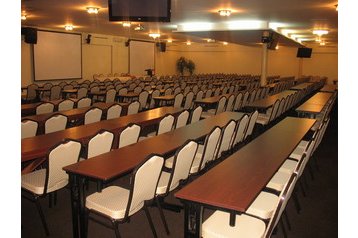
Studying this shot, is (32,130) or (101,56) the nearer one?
(32,130)

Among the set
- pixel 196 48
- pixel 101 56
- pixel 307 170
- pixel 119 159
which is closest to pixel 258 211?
pixel 119 159

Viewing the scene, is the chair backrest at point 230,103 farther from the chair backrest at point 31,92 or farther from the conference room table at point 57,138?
the chair backrest at point 31,92

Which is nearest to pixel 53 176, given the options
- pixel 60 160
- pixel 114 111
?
pixel 60 160

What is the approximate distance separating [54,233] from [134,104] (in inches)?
165

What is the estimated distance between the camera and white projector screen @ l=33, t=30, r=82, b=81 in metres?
16.2

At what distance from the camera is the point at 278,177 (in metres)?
3.83

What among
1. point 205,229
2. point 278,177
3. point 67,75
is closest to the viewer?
point 205,229

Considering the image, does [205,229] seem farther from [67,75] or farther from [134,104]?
[67,75]

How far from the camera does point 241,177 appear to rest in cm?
310

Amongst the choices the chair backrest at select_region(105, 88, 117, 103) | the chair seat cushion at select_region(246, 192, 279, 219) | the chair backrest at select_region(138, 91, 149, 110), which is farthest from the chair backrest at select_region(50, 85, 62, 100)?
the chair seat cushion at select_region(246, 192, 279, 219)

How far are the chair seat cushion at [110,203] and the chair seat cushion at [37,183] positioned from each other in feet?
1.95

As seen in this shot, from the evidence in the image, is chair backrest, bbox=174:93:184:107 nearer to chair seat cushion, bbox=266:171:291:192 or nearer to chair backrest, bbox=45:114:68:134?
chair backrest, bbox=45:114:68:134

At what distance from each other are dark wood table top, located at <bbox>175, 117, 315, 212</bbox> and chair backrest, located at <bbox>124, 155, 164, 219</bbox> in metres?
0.35

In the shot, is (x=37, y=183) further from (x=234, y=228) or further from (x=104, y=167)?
(x=234, y=228)
